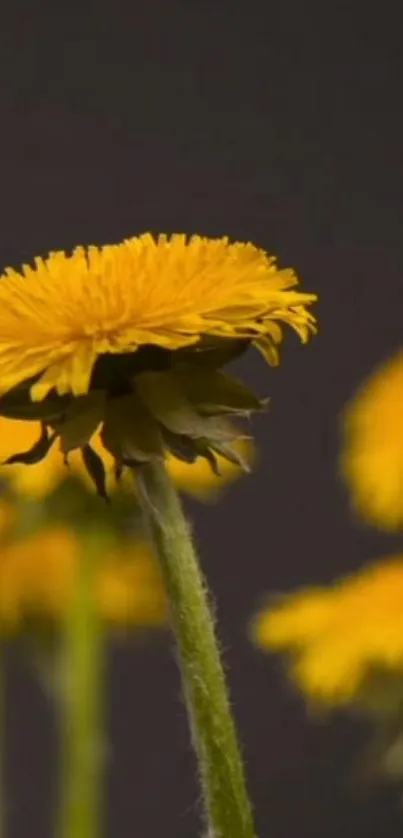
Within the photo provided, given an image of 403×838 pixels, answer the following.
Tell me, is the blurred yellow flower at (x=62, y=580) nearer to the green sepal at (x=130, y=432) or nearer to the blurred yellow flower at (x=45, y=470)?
the blurred yellow flower at (x=45, y=470)

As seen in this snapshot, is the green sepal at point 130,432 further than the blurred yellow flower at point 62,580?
No

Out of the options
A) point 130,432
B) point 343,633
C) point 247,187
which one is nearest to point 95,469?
point 130,432

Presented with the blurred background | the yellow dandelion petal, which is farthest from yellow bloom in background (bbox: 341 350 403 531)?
the blurred background

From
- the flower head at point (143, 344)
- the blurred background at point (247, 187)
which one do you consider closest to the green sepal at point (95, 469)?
the flower head at point (143, 344)

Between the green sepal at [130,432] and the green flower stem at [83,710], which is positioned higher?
the green sepal at [130,432]

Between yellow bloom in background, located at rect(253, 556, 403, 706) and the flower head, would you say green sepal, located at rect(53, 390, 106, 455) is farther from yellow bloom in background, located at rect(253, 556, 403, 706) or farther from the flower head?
yellow bloom in background, located at rect(253, 556, 403, 706)

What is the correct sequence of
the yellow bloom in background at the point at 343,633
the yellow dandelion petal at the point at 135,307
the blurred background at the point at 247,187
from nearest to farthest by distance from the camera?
the yellow dandelion petal at the point at 135,307 → the yellow bloom in background at the point at 343,633 → the blurred background at the point at 247,187

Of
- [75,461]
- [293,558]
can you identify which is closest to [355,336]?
[293,558]
